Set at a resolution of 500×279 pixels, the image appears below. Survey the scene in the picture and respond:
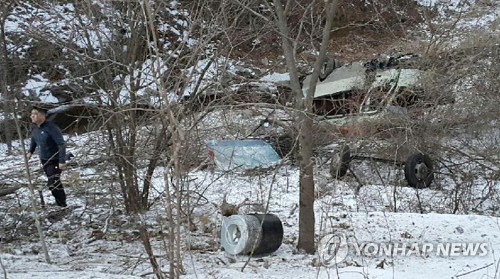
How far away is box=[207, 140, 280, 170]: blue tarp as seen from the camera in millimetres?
8654

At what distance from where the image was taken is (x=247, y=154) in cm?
933

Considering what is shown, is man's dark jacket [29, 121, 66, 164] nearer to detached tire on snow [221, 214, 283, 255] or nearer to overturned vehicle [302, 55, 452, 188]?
detached tire on snow [221, 214, 283, 255]

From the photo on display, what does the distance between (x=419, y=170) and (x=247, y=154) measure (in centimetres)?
263

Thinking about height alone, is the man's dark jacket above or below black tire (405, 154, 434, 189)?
above

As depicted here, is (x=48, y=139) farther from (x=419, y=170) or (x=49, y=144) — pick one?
(x=419, y=170)

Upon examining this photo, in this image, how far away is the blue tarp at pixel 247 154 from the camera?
8.65m

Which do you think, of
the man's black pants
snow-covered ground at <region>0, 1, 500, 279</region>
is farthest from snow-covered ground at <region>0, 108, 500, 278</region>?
the man's black pants

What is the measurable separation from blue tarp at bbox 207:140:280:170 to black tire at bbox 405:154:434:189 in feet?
6.76

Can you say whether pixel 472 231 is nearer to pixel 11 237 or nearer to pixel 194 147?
pixel 194 147

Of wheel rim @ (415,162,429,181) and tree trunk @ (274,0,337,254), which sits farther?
wheel rim @ (415,162,429,181)

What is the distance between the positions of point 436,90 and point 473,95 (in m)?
0.72

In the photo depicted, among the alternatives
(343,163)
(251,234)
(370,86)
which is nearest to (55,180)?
(251,234)

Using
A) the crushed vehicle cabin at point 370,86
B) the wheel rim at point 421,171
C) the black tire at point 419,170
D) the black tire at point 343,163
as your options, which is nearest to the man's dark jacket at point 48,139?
the black tire at point 343,163

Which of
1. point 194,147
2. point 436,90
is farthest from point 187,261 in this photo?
point 436,90
